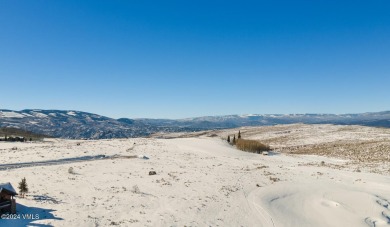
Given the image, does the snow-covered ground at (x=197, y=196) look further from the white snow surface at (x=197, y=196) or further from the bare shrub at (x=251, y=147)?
the bare shrub at (x=251, y=147)

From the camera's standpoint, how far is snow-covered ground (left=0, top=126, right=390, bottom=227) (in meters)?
23.6

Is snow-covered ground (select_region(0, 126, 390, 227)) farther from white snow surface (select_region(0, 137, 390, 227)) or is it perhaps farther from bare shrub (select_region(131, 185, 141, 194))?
bare shrub (select_region(131, 185, 141, 194))

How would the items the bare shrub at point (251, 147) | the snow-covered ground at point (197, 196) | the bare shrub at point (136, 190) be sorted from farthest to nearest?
1. the bare shrub at point (251, 147)
2. the bare shrub at point (136, 190)
3. the snow-covered ground at point (197, 196)

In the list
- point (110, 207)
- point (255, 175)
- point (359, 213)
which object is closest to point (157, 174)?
point (255, 175)

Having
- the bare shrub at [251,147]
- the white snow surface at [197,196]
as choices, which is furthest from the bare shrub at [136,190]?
the bare shrub at [251,147]

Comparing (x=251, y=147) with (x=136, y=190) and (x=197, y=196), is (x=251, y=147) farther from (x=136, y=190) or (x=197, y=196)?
(x=136, y=190)

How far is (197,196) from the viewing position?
30.8 m

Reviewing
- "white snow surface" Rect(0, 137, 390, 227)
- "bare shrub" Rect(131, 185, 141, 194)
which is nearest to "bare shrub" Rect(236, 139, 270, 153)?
"white snow surface" Rect(0, 137, 390, 227)

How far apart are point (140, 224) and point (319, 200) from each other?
747 inches

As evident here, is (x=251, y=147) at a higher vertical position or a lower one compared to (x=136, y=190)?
lower

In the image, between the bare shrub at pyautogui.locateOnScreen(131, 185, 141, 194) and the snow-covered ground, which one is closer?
the snow-covered ground

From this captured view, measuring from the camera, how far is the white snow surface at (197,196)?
2366 cm

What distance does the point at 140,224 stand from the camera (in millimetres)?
22016

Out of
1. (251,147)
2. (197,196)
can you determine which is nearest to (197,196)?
(197,196)
